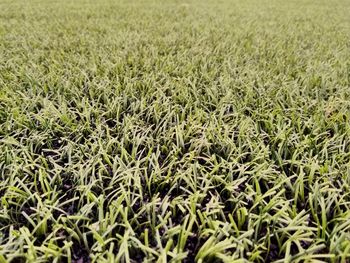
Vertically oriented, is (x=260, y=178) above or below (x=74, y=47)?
below

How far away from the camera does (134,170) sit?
6.68 ft

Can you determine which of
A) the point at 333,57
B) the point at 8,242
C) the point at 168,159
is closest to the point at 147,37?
the point at 333,57

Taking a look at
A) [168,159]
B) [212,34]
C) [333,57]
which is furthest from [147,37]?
[168,159]

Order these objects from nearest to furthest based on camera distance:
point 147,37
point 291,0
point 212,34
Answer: point 147,37, point 212,34, point 291,0

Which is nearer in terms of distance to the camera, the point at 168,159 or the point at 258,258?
the point at 258,258

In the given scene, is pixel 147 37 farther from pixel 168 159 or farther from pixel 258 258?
pixel 258 258

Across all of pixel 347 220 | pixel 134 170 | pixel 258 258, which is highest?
pixel 134 170

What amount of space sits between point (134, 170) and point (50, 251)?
2.44 ft

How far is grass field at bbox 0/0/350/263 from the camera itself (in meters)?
1.61

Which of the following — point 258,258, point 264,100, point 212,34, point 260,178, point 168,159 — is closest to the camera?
point 258,258

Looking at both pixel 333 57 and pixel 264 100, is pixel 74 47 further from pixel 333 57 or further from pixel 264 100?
pixel 333 57

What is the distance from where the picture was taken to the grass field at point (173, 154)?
1611 mm

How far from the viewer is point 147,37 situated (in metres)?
5.77

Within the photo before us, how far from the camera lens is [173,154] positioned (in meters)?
2.31
